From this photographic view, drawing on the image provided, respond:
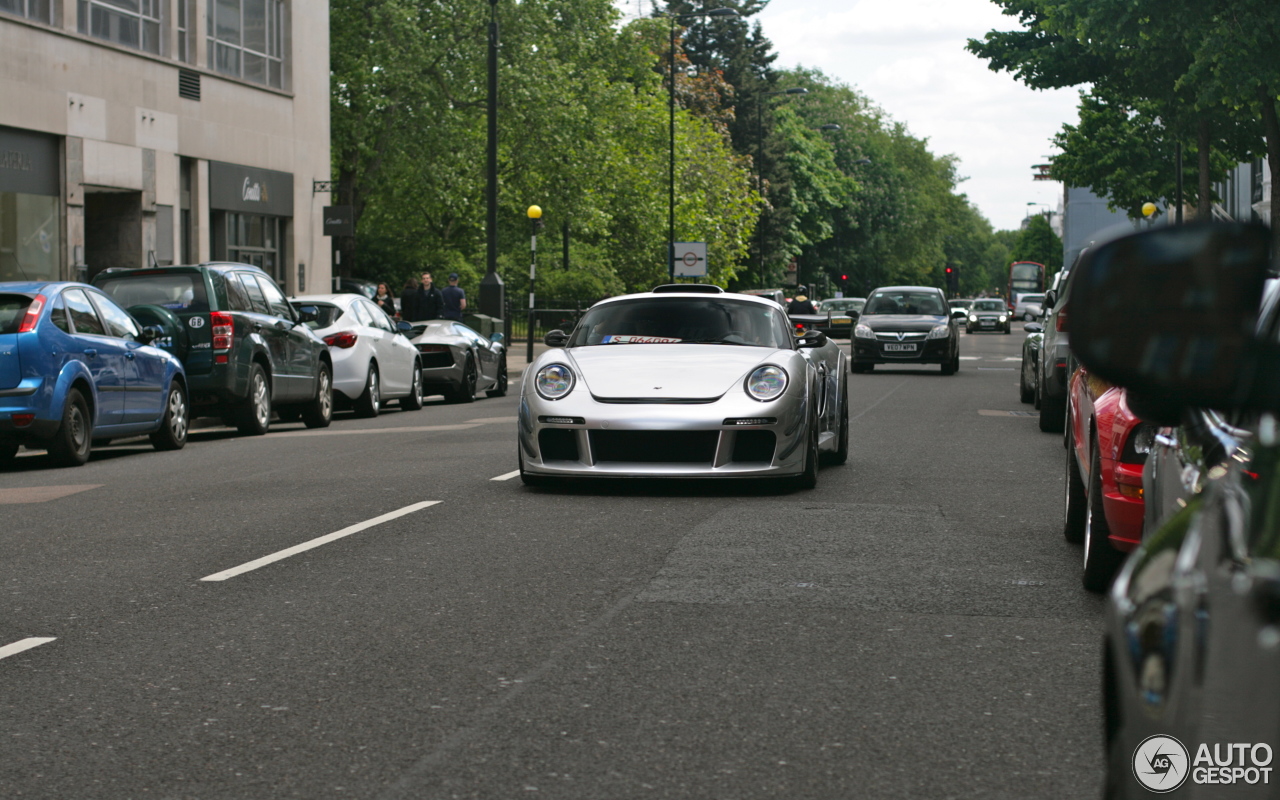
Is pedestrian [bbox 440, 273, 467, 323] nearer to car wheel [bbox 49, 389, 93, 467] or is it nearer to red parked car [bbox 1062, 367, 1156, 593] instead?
car wheel [bbox 49, 389, 93, 467]

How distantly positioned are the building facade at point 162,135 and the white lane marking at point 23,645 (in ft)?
74.6

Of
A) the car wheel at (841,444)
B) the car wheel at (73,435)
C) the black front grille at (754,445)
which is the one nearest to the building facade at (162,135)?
the car wheel at (73,435)

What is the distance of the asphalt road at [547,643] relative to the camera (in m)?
4.28

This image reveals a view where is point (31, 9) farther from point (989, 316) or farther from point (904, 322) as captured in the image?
point (989, 316)

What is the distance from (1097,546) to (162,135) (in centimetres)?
2809

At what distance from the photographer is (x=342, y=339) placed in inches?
795

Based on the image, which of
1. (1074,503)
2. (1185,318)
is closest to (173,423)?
(1074,503)

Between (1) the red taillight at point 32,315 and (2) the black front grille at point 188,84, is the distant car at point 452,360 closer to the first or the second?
(1) the red taillight at point 32,315

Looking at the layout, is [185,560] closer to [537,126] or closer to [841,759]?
[841,759]

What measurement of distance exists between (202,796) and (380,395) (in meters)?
17.1

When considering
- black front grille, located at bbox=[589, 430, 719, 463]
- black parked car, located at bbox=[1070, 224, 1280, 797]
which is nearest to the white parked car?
black front grille, located at bbox=[589, 430, 719, 463]

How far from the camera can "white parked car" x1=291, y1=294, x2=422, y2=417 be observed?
20.2 meters

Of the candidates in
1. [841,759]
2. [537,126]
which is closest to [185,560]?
[841,759]

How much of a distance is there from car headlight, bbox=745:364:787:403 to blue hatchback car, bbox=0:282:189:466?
18.9ft
